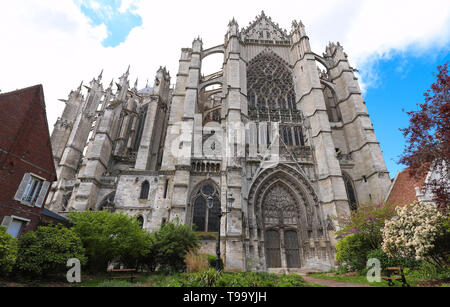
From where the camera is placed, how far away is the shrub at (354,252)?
36.7 feet

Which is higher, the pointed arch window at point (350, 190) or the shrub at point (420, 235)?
the pointed arch window at point (350, 190)

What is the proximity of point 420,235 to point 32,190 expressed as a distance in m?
16.3

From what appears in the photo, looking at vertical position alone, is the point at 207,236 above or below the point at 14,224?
above

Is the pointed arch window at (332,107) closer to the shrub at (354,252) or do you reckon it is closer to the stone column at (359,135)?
the stone column at (359,135)

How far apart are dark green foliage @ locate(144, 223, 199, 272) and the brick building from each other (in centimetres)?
576

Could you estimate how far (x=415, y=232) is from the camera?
6988 millimetres

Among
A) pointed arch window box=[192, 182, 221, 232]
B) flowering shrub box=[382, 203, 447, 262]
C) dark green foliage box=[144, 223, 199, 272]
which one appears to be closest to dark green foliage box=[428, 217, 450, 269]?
flowering shrub box=[382, 203, 447, 262]

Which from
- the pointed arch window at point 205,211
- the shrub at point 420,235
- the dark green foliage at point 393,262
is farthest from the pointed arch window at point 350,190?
the pointed arch window at point 205,211

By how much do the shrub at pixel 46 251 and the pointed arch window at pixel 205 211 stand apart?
27.5ft

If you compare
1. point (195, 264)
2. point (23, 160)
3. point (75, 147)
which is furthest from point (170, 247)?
point (75, 147)

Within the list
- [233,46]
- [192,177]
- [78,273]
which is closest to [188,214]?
[192,177]

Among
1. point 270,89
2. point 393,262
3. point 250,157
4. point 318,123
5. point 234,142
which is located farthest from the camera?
point 270,89

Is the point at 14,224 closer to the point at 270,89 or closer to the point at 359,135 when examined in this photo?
the point at 270,89
